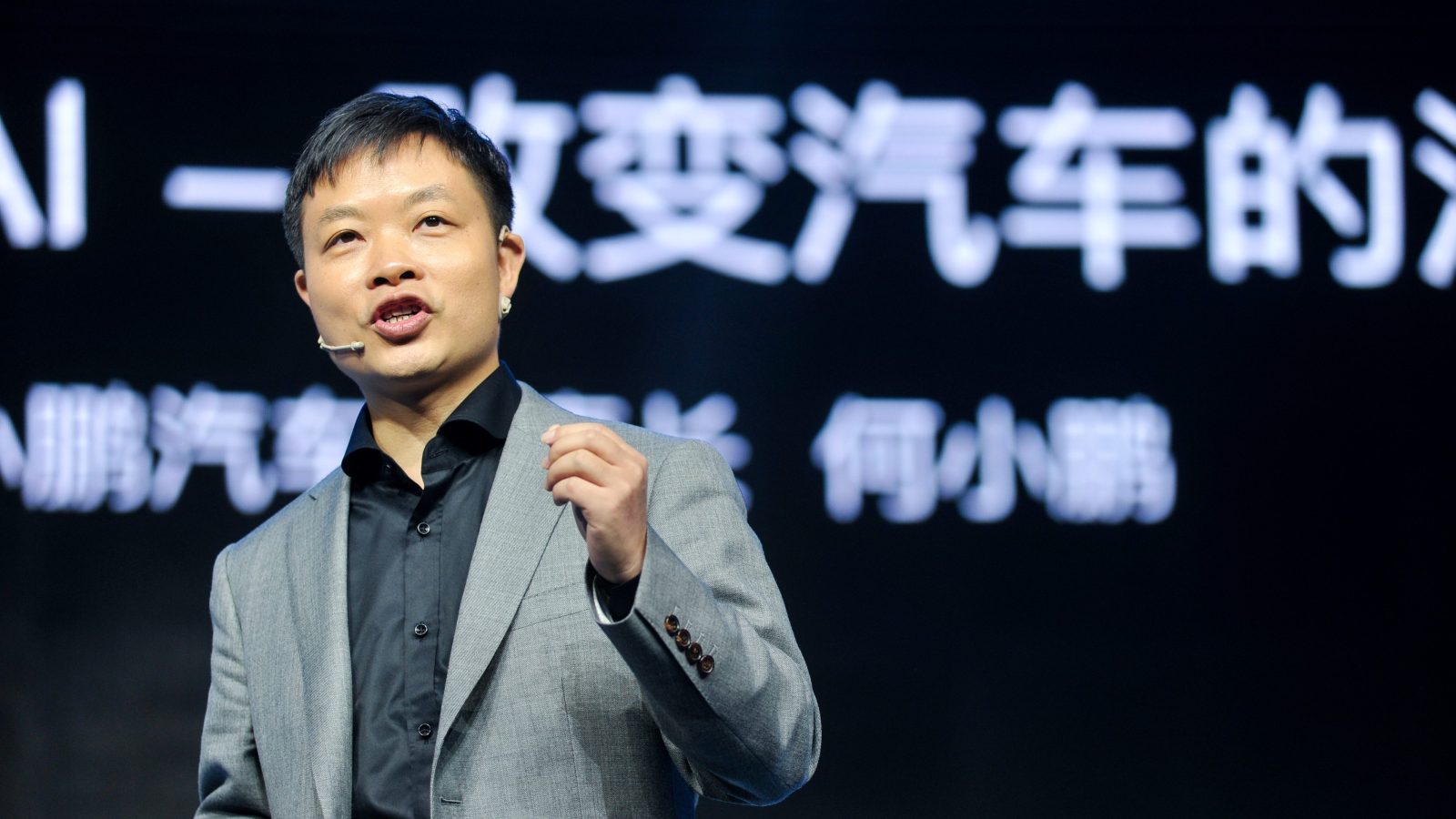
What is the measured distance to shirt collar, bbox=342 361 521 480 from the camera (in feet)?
4.75

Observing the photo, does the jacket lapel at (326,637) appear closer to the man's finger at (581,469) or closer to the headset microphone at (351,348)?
the headset microphone at (351,348)

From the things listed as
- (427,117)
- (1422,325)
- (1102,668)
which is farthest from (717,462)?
(1422,325)

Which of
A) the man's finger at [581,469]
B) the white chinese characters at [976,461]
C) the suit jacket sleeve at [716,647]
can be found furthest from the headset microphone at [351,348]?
the white chinese characters at [976,461]

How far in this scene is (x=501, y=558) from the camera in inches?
52.5

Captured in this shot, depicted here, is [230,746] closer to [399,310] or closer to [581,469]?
[399,310]

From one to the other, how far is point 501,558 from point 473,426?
176mm

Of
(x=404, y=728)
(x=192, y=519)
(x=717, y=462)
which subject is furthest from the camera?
(x=192, y=519)

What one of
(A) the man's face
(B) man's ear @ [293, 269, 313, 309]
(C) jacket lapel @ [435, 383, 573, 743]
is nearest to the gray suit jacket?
(C) jacket lapel @ [435, 383, 573, 743]

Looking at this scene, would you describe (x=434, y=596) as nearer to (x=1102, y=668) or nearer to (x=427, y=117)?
(x=427, y=117)

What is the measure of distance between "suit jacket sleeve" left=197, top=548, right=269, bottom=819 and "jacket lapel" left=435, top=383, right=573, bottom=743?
0.32 meters

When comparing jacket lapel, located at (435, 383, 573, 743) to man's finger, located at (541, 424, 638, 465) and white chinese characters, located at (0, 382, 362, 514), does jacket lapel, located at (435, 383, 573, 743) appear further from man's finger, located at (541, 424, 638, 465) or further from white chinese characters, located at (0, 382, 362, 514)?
white chinese characters, located at (0, 382, 362, 514)

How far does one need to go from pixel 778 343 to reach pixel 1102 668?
36.9 inches

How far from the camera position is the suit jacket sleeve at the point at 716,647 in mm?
1134

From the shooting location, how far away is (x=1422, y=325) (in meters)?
3.06
